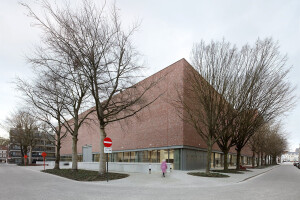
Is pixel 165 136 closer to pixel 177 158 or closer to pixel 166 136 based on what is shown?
pixel 166 136

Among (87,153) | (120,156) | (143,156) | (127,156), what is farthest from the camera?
(87,153)

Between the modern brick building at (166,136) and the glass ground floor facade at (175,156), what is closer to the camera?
the glass ground floor facade at (175,156)

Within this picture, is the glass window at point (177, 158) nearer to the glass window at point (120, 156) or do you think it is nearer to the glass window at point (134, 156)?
the glass window at point (134, 156)

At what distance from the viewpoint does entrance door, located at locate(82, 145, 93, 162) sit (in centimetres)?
4625

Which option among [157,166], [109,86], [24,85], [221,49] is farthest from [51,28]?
[157,166]

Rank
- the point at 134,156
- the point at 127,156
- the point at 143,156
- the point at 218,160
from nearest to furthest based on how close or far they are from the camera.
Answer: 1. the point at 143,156
2. the point at 134,156
3. the point at 127,156
4. the point at 218,160

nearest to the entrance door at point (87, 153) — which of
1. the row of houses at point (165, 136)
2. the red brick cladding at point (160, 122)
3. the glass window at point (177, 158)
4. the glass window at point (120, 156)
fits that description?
the row of houses at point (165, 136)

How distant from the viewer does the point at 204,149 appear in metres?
29.5

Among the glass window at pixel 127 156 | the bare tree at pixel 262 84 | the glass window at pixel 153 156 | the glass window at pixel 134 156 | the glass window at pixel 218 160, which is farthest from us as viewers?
the glass window at pixel 218 160

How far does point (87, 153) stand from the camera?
47.8 meters

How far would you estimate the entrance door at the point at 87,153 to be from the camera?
46.3m

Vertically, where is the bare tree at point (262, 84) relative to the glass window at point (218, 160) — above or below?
above

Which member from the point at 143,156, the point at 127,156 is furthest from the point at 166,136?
the point at 127,156

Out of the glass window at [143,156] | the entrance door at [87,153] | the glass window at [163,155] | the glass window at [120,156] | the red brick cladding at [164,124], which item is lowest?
the entrance door at [87,153]
